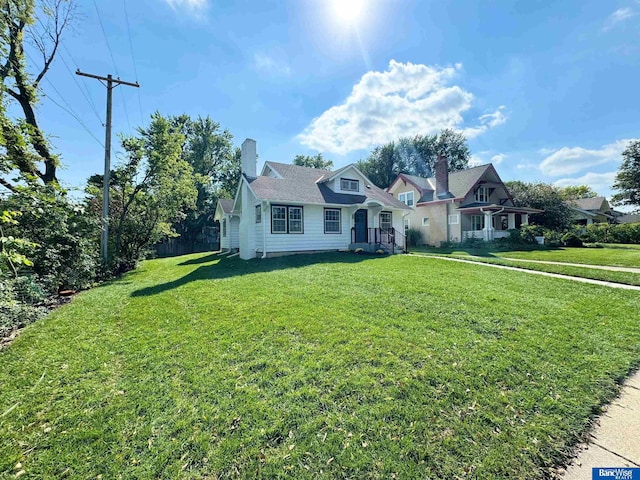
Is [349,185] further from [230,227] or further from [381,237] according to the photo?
[230,227]

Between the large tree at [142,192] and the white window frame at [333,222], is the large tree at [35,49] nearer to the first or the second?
the large tree at [142,192]

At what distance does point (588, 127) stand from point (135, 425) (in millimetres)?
23817

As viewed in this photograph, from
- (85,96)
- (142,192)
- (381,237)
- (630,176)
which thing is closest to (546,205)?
(381,237)

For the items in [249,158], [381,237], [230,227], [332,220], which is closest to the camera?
[332,220]

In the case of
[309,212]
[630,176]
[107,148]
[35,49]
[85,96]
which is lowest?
[309,212]

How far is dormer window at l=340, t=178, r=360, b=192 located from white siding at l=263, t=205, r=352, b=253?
5.99 ft

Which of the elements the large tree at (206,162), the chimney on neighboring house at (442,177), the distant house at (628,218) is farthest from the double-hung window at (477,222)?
the distant house at (628,218)

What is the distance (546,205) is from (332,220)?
2036 cm

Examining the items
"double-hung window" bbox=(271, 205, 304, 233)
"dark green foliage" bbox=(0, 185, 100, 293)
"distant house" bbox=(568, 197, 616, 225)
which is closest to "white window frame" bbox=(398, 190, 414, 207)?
"double-hung window" bbox=(271, 205, 304, 233)

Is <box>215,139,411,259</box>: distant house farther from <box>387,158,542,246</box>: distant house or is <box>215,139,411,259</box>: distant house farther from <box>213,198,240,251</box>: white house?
<box>387,158,542,246</box>: distant house

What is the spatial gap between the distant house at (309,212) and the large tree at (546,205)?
47.0 feet

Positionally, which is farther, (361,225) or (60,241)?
(361,225)

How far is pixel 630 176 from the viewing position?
3153 cm

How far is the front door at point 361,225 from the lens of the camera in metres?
17.1
